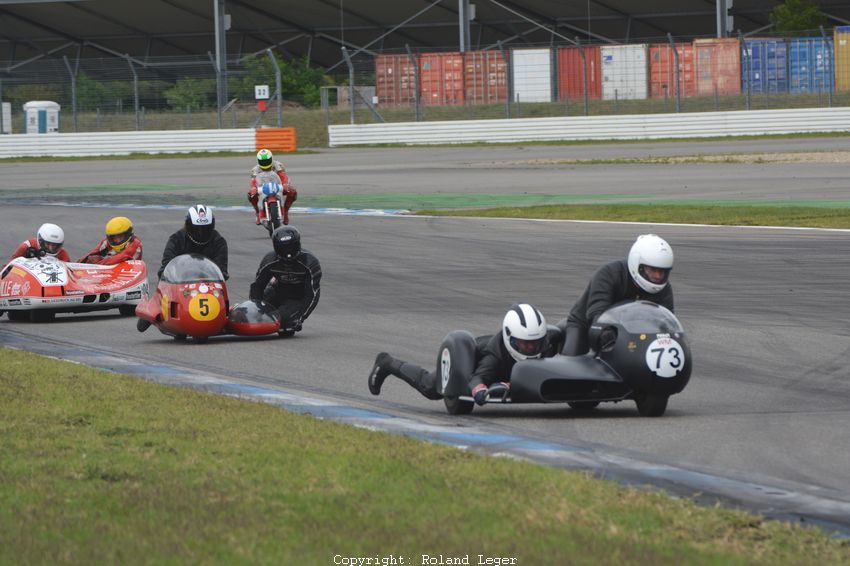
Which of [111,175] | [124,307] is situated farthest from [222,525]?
[111,175]

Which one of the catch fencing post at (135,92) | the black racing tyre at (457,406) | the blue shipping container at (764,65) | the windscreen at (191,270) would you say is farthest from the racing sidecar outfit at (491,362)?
the catch fencing post at (135,92)

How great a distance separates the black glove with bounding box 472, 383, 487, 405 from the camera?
8.57 meters

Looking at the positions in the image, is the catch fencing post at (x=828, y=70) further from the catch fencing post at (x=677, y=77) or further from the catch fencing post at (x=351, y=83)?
the catch fencing post at (x=351, y=83)

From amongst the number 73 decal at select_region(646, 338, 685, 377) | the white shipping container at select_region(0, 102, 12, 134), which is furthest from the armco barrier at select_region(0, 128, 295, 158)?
the number 73 decal at select_region(646, 338, 685, 377)

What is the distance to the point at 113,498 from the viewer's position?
19.9 ft

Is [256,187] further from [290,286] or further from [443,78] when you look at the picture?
[443,78]

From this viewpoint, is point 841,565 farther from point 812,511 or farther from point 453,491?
point 453,491

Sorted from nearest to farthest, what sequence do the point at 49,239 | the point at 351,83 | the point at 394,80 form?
the point at 49,239, the point at 351,83, the point at 394,80

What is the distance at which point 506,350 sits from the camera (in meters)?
8.73

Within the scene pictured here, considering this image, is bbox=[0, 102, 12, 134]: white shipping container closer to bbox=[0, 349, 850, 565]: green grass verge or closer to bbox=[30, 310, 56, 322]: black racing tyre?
bbox=[30, 310, 56, 322]: black racing tyre

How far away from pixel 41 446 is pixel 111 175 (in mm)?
31608

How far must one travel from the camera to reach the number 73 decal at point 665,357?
27.5 ft

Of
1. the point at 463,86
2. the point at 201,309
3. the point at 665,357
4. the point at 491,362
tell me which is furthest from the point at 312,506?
the point at 463,86

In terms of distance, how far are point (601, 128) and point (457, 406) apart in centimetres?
3603
